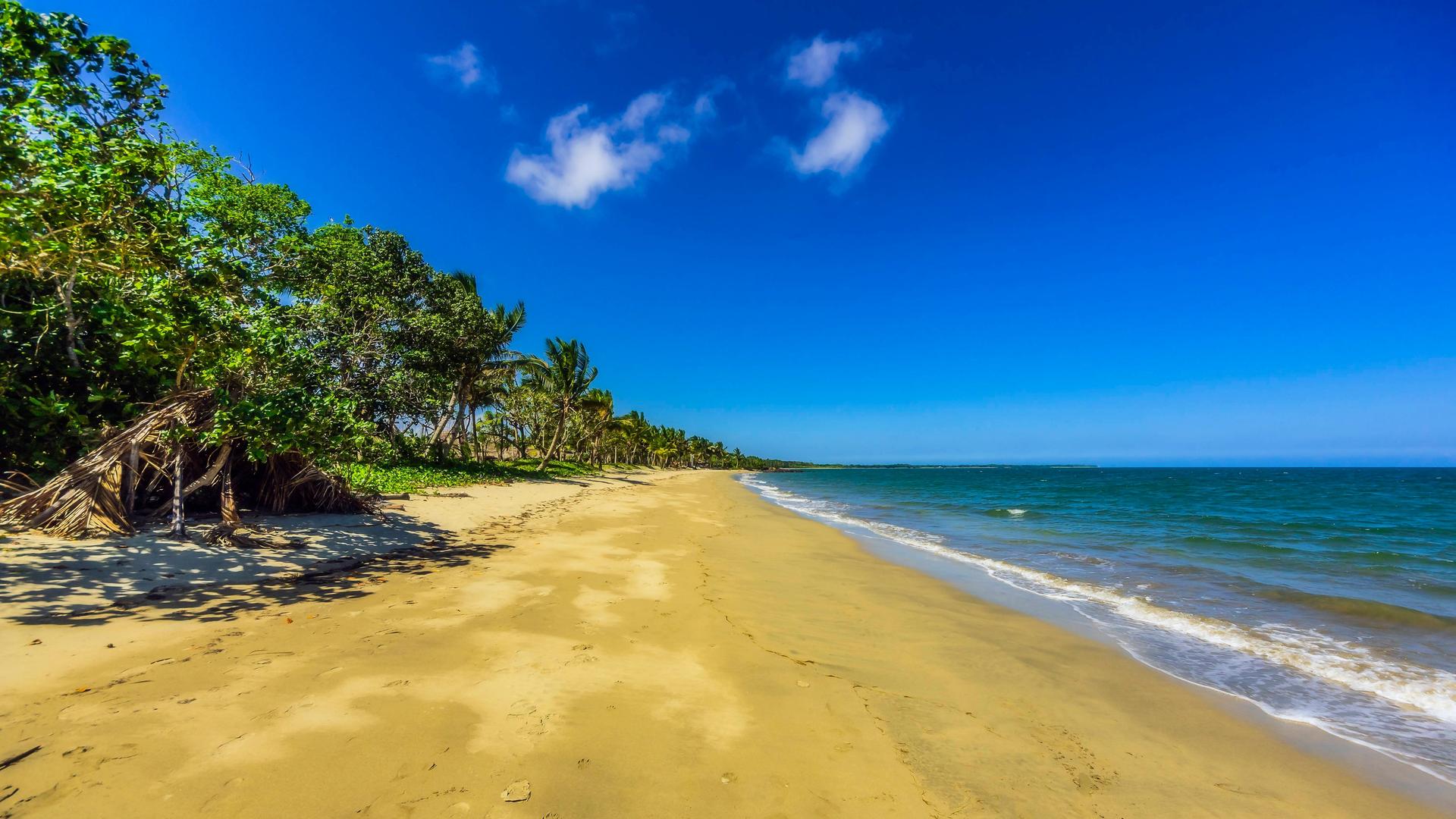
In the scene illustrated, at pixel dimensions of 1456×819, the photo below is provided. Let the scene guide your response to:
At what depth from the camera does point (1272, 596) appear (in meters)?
10.1

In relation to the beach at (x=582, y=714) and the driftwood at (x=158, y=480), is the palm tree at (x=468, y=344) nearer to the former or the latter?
the driftwood at (x=158, y=480)

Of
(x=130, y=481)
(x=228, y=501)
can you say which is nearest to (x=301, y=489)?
(x=228, y=501)

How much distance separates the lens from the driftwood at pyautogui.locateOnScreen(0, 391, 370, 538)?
24.5ft

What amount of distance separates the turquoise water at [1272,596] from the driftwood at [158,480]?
14.6 metres

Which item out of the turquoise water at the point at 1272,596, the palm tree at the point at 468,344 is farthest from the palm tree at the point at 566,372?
the turquoise water at the point at 1272,596

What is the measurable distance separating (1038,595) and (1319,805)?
6.22m

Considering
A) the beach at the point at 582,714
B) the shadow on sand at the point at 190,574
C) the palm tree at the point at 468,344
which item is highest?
the palm tree at the point at 468,344

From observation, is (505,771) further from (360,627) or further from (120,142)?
(120,142)

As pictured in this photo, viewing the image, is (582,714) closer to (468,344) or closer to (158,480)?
(158,480)

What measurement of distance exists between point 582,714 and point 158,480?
33.8 ft

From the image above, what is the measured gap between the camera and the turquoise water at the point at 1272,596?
18.4 ft

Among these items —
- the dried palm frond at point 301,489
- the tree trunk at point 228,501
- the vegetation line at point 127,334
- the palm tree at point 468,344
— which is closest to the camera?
the vegetation line at point 127,334

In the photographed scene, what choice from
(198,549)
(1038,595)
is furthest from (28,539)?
(1038,595)

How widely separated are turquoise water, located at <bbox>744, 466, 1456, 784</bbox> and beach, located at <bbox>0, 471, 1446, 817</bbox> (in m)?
1.20
